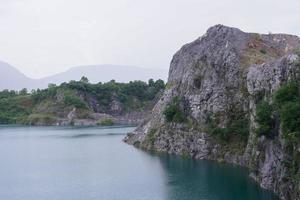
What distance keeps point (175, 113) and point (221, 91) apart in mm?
15197

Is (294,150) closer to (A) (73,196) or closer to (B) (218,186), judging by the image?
(B) (218,186)

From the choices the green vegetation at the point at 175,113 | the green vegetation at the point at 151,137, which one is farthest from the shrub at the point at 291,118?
the green vegetation at the point at 151,137

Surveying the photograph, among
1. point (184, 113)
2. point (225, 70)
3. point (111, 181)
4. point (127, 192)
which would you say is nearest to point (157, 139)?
point (184, 113)

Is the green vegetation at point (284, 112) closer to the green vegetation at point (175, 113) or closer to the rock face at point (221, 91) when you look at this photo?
the rock face at point (221, 91)

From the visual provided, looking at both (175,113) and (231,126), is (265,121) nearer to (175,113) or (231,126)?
(231,126)

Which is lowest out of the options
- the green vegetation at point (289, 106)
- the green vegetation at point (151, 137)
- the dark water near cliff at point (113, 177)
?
the dark water near cliff at point (113, 177)

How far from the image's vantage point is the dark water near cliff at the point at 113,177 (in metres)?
79.3

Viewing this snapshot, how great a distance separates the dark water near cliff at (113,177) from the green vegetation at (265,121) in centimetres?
792

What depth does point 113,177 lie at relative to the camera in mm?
94562

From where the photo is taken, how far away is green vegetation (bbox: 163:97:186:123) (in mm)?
124938

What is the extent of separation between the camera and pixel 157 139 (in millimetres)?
132750

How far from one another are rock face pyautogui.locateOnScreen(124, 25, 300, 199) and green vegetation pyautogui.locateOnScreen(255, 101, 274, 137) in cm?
173

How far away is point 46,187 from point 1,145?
74.7 metres

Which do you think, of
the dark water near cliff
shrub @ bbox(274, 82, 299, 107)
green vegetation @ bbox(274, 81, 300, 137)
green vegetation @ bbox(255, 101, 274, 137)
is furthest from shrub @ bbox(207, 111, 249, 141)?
shrub @ bbox(274, 82, 299, 107)
